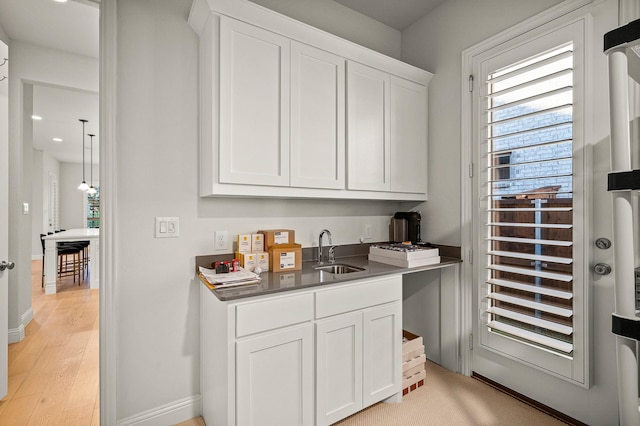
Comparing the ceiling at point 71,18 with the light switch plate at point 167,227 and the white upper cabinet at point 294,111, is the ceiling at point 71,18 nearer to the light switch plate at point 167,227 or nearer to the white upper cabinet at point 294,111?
the white upper cabinet at point 294,111

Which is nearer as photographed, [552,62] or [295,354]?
[295,354]

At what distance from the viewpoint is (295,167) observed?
1.96 m

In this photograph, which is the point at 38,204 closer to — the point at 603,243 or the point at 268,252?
the point at 268,252

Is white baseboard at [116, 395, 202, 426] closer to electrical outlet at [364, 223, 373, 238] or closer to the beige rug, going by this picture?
the beige rug

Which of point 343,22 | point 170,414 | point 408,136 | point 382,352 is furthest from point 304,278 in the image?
point 343,22

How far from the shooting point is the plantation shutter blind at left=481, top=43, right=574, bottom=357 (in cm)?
182

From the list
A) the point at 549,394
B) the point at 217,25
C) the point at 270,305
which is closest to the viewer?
the point at 270,305

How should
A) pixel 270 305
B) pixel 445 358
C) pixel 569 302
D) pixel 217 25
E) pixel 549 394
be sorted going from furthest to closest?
pixel 445 358 → pixel 549 394 → pixel 569 302 → pixel 217 25 → pixel 270 305

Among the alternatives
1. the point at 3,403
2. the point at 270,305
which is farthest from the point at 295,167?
the point at 3,403

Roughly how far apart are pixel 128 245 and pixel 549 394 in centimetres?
261

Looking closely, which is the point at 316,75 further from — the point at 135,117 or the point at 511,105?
the point at 511,105

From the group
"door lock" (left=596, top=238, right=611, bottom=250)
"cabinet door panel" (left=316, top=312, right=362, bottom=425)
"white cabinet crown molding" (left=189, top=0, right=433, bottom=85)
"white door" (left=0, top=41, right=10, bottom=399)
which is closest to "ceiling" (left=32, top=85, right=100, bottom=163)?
"white door" (left=0, top=41, right=10, bottom=399)

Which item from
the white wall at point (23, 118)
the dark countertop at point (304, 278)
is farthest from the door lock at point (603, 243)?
the white wall at point (23, 118)

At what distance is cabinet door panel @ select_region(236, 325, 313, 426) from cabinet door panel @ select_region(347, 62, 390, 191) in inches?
42.4
